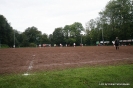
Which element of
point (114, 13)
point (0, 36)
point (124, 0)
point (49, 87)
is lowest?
point (49, 87)

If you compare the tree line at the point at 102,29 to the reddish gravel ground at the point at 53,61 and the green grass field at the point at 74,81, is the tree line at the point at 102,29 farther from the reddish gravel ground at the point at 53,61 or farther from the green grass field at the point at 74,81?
the green grass field at the point at 74,81

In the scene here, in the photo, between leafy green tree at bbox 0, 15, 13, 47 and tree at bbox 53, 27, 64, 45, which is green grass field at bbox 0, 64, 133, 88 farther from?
tree at bbox 53, 27, 64, 45

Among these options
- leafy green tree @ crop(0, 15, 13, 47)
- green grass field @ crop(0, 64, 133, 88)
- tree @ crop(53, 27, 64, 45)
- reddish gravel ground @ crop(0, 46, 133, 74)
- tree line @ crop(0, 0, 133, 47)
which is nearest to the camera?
green grass field @ crop(0, 64, 133, 88)

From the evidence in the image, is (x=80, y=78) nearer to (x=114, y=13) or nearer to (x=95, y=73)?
(x=95, y=73)

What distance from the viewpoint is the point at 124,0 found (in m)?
54.3

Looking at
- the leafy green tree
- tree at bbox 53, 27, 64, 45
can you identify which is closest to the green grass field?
the leafy green tree

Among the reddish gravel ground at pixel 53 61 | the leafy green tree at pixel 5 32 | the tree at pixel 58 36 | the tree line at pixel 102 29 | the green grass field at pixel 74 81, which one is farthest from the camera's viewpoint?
the tree at pixel 58 36

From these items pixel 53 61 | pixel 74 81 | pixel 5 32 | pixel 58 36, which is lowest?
pixel 74 81

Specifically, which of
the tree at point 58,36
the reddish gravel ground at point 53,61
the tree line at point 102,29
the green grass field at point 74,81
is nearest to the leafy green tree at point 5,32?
the tree line at point 102,29

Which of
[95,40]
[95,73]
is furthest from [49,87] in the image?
[95,40]

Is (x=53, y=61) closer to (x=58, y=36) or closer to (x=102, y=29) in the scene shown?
(x=102, y=29)

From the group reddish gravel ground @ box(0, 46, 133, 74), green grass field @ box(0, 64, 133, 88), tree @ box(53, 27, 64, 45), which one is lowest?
green grass field @ box(0, 64, 133, 88)

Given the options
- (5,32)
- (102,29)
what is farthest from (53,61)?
(5,32)

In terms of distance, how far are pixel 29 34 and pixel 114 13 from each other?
79702 mm
